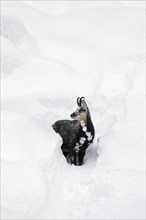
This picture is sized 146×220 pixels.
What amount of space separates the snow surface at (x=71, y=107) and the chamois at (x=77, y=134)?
0.22 metres

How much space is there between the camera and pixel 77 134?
738cm

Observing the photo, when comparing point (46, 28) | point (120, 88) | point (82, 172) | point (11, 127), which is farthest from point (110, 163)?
point (46, 28)

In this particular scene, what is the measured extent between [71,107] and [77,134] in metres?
2.68

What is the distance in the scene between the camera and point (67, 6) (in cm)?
1786

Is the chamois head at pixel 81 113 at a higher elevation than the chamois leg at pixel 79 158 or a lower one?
higher

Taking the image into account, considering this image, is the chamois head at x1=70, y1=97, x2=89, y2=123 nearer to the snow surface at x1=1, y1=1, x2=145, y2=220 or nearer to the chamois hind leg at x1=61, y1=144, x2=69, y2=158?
the chamois hind leg at x1=61, y1=144, x2=69, y2=158

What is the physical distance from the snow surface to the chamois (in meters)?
0.22

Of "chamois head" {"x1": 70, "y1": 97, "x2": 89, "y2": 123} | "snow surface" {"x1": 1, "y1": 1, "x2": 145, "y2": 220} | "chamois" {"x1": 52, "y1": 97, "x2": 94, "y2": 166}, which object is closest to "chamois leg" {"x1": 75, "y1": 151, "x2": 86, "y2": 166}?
"chamois" {"x1": 52, "y1": 97, "x2": 94, "y2": 166}

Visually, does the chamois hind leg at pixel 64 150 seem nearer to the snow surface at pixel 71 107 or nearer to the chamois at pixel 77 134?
the chamois at pixel 77 134

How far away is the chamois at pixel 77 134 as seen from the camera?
7.31 metres

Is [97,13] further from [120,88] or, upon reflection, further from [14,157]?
[14,157]

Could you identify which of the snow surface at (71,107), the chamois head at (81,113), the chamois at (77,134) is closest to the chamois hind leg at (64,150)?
the chamois at (77,134)

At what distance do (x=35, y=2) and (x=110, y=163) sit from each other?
12.2 metres

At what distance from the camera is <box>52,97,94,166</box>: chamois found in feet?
24.0
